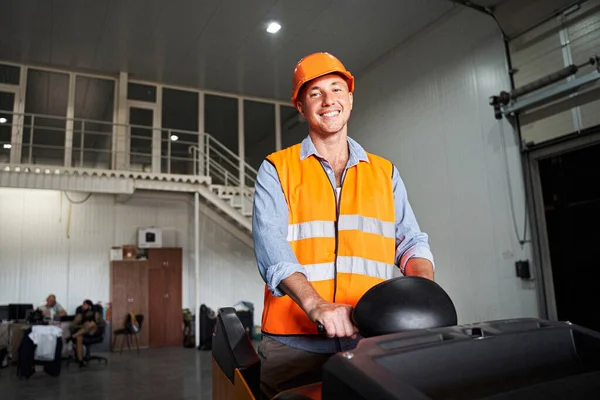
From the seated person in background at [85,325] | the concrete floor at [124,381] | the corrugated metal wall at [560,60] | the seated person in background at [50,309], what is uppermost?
the corrugated metal wall at [560,60]

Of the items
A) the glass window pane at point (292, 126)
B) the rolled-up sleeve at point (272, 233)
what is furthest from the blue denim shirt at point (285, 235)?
the glass window pane at point (292, 126)

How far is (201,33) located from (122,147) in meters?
3.31

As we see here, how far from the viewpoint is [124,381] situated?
6.98m

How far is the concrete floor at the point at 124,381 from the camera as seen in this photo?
6062 millimetres

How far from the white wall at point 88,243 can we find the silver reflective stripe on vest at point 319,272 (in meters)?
11.0

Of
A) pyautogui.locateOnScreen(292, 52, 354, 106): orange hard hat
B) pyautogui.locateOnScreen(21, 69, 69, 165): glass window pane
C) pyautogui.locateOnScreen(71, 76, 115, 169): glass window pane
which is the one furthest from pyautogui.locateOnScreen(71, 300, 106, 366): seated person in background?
pyautogui.locateOnScreen(292, 52, 354, 106): orange hard hat

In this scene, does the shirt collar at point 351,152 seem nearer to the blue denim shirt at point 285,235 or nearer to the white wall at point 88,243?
the blue denim shirt at point 285,235

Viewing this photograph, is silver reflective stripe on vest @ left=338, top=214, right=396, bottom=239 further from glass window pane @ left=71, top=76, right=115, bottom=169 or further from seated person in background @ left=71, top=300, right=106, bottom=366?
glass window pane @ left=71, top=76, right=115, bottom=169

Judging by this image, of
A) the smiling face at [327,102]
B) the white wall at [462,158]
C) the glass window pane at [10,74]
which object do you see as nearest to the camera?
the smiling face at [327,102]

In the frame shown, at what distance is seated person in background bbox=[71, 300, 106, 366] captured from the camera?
8.70 m

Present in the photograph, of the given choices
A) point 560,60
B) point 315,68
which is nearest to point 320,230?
point 315,68

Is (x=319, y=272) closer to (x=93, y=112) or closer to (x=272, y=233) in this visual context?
(x=272, y=233)

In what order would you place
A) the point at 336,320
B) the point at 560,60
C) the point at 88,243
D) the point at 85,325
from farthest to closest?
the point at 88,243
the point at 85,325
the point at 560,60
the point at 336,320

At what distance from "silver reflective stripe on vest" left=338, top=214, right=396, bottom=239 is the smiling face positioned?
31cm
